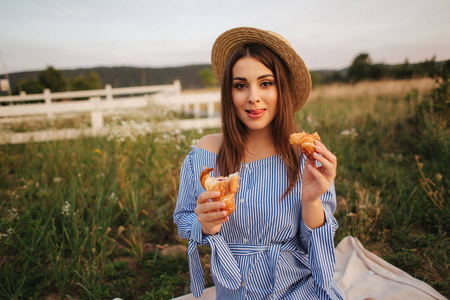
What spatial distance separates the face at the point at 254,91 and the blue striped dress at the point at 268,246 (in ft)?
A: 0.97

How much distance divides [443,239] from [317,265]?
1.67 m

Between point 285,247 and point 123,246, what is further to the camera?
point 123,246

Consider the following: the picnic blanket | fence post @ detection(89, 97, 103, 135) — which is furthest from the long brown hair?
fence post @ detection(89, 97, 103, 135)

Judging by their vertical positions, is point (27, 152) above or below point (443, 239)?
above

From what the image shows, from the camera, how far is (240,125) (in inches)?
65.7

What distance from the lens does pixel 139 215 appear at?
2926mm

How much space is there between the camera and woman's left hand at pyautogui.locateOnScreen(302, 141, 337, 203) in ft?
3.99

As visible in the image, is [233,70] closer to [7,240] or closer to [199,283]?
[199,283]

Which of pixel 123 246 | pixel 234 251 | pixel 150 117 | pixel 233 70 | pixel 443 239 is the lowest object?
pixel 123 246

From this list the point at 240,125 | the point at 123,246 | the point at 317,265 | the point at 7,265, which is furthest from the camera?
the point at 123,246

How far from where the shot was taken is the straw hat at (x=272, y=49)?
148 cm

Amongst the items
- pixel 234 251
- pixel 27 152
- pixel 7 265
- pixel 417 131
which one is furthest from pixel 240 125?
pixel 417 131

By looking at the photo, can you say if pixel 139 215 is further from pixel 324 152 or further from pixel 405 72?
pixel 405 72

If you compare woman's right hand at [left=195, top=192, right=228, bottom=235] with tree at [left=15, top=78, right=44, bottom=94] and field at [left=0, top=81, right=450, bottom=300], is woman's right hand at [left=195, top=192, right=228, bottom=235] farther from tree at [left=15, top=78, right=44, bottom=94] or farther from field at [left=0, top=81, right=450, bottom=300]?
tree at [left=15, top=78, right=44, bottom=94]
